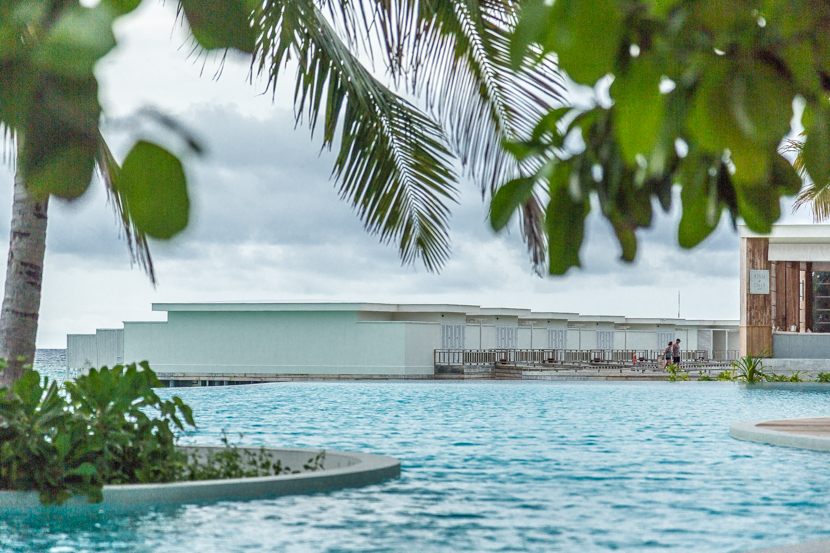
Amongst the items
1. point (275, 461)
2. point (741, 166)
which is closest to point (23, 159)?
point (741, 166)

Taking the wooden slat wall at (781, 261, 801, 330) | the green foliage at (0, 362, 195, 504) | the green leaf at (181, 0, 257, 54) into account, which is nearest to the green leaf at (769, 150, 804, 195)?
the green leaf at (181, 0, 257, 54)

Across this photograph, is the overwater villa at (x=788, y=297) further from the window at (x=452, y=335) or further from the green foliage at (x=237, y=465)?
the green foliage at (x=237, y=465)

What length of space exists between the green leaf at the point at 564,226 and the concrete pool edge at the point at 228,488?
562 centimetres

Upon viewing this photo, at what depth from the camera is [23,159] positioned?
0.73 m

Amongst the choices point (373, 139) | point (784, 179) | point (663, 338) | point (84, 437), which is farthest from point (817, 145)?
point (663, 338)

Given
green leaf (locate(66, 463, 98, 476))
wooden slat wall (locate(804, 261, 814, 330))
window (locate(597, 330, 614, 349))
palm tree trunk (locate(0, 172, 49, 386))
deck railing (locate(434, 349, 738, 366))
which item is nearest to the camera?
green leaf (locate(66, 463, 98, 476))

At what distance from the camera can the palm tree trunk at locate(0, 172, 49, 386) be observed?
6.70 m

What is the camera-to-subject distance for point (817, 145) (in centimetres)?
100

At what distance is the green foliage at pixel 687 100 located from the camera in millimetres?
756

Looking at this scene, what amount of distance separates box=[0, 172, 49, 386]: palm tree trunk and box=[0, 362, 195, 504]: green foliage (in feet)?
1.61

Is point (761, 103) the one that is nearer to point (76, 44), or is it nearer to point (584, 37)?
point (584, 37)

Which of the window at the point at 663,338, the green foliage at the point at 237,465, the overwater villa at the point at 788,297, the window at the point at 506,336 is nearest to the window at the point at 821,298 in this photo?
the overwater villa at the point at 788,297

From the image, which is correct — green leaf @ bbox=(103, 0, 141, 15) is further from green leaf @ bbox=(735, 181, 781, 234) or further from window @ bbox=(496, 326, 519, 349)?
window @ bbox=(496, 326, 519, 349)

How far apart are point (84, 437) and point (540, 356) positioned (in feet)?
96.7
